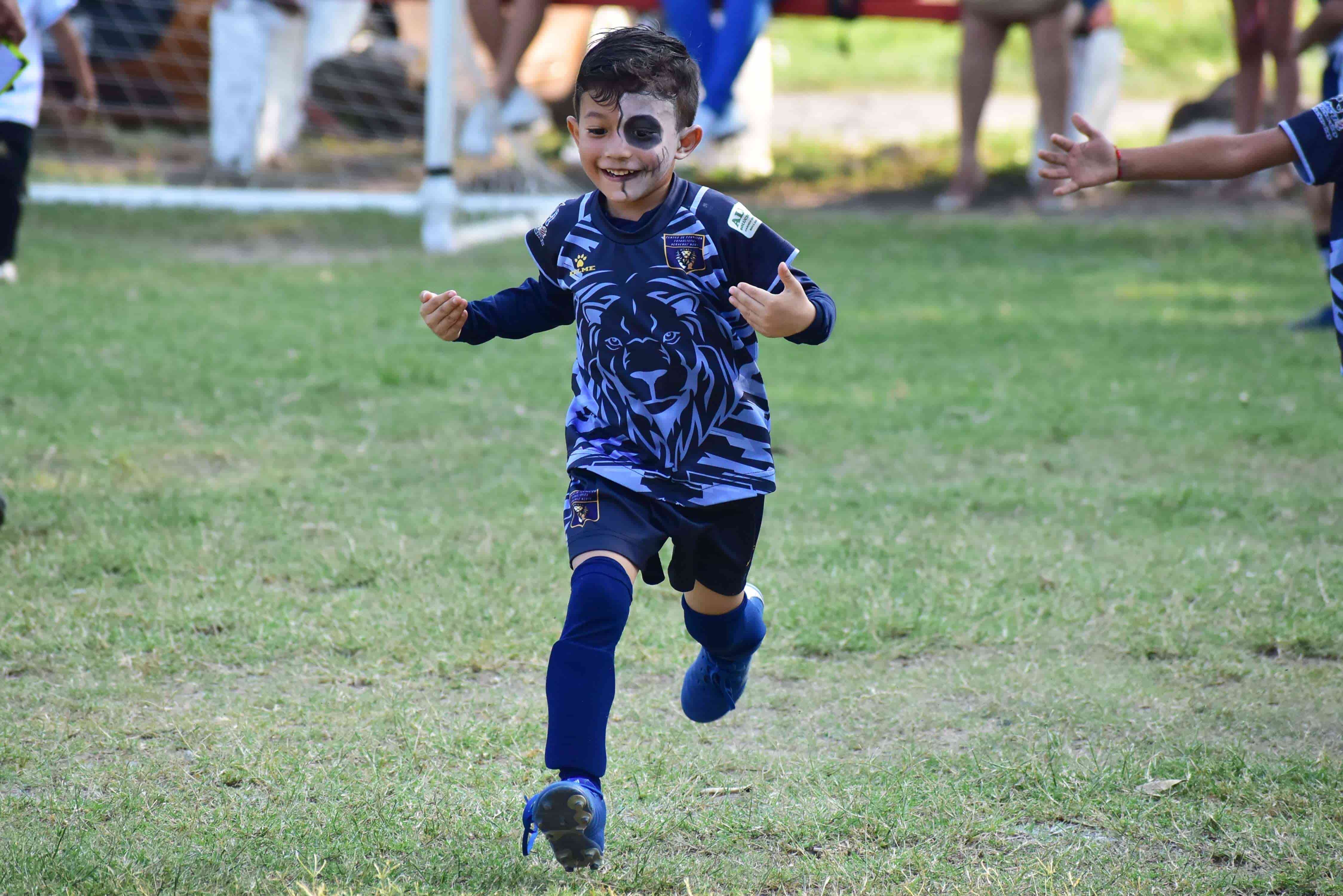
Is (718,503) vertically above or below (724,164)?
above

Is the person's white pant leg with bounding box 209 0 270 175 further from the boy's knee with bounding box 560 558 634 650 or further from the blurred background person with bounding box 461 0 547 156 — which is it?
the boy's knee with bounding box 560 558 634 650

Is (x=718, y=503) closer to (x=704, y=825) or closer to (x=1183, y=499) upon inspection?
(x=704, y=825)

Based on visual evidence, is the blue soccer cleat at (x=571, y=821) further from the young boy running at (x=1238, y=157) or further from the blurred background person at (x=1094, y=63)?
the blurred background person at (x=1094, y=63)

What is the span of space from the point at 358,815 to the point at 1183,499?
2.88 metres

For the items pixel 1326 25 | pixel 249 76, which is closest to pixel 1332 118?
pixel 1326 25

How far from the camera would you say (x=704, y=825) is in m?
2.50

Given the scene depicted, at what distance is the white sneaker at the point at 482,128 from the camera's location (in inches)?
370

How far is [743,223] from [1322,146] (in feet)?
3.65

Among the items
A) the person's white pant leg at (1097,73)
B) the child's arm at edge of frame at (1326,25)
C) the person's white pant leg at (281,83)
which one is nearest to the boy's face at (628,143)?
the child's arm at edge of frame at (1326,25)

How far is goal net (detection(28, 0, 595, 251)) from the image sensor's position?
8562 millimetres

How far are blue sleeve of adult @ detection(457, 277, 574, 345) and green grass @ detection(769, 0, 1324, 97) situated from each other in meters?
14.4

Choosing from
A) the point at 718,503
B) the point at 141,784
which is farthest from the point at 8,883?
the point at 718,503

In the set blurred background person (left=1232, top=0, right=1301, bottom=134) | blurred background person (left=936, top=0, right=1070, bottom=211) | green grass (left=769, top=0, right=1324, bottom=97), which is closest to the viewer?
blurred background person (left=1232, top=0, right=1301, bottom=134)

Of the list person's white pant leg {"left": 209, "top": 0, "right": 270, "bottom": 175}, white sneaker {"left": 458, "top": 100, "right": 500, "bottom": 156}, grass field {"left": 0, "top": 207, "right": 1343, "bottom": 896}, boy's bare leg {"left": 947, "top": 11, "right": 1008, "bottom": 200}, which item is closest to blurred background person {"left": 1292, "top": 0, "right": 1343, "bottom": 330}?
grass field {"left": 0, "top": 207, "right": 1343, "bottom": 896}
